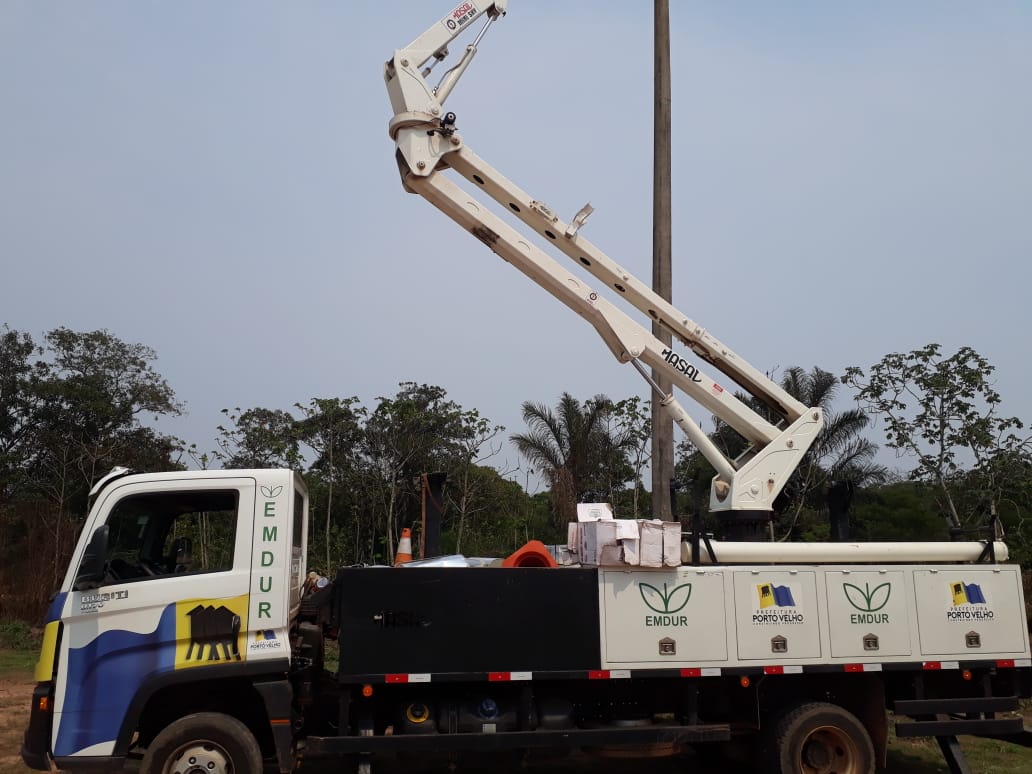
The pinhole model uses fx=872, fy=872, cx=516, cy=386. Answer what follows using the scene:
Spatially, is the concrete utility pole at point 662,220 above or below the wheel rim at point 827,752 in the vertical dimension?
above

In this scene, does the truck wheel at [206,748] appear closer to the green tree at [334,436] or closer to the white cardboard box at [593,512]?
the white cardboard box at [593,512]

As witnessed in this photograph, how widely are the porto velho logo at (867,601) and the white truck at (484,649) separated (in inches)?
0.7

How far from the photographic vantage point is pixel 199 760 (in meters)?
6.27

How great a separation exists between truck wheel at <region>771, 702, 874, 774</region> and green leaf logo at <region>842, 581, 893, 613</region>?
88 cm

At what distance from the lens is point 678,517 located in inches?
310

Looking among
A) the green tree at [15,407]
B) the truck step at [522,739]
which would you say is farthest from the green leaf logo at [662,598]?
the green tree at [15,407]

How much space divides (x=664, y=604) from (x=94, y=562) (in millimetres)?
4260

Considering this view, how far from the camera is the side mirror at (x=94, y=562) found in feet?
20.2

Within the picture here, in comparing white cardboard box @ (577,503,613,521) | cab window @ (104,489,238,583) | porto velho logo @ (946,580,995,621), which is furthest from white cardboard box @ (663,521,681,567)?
cab window @ (104,489,238,583)

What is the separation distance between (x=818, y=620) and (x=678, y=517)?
144 cm

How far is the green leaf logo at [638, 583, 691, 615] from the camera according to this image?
6.92 m

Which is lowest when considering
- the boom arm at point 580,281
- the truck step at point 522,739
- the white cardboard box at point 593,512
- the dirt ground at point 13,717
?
the dirt ground at point 13,717

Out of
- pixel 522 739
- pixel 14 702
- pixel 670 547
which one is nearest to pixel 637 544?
pixel 670 547

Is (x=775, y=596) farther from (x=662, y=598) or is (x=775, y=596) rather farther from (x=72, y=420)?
(x=72, y=420)
